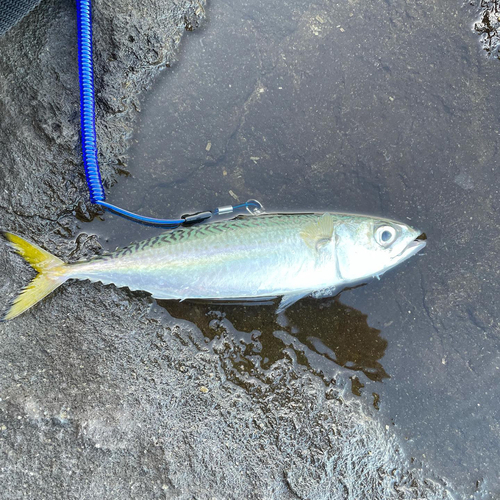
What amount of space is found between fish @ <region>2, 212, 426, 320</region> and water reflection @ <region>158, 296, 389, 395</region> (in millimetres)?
212

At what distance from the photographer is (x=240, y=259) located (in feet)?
7.71

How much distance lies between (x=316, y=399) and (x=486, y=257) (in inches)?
57.9

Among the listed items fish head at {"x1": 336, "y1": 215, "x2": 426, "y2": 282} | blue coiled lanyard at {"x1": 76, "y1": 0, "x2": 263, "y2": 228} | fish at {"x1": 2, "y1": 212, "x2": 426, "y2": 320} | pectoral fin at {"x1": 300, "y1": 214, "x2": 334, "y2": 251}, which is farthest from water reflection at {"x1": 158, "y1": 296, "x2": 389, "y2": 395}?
blue coiled lanyard at {"x1": 76, "y1": 0, "x2": 263, "y2": 228}

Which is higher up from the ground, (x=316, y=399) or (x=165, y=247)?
(x=165, y=247)

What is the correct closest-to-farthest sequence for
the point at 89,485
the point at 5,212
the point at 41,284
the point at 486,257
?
the point at 89,485 → the point at 41,284 → the point at 5,212 → the point at 486,257

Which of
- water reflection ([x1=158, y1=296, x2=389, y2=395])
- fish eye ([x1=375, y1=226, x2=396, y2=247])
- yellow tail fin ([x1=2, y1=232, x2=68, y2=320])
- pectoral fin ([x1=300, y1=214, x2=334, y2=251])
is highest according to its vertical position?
fish eye ([x1=375, y1=226, x2=396, y2=247])

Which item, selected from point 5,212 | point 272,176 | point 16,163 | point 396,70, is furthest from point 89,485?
point 396,70

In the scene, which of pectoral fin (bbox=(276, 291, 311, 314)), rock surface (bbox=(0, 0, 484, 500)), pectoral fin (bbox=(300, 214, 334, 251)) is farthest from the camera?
pectoral fin (bbox=(276, 291, 311, 314))

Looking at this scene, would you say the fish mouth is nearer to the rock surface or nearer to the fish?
the fish

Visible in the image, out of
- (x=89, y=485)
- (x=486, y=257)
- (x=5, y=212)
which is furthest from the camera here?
(x=486, y=257)

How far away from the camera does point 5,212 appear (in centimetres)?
247

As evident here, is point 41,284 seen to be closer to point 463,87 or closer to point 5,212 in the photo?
point 5,212

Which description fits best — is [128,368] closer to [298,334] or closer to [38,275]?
[38,275]

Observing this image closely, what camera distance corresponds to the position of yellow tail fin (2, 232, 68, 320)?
2.31 metres
